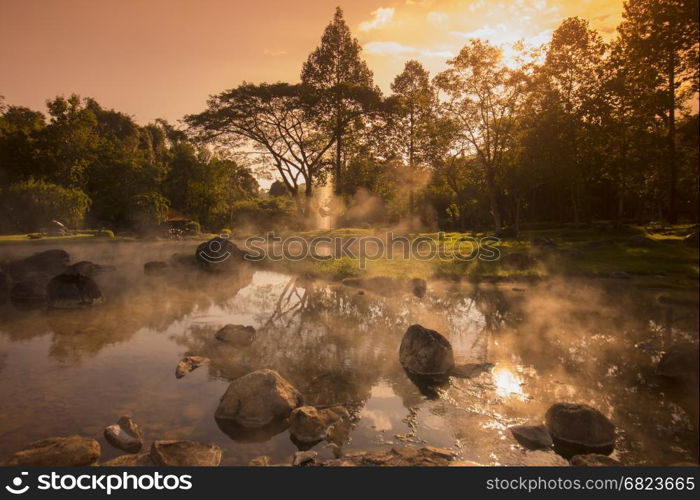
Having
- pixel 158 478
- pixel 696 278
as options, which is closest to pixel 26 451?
pixel 158 478

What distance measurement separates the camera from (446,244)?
106 ft

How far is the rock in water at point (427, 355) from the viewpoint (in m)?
9.80

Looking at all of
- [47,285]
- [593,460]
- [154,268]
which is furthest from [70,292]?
[593,460]

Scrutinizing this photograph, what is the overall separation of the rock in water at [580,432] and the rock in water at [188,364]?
7.56m

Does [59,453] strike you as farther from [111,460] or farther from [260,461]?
[260,461]

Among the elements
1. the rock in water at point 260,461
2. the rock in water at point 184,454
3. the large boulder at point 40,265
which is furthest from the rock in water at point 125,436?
the large boulder at point 40,265

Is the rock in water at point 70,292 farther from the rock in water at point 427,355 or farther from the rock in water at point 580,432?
the rock in water at point 580,432

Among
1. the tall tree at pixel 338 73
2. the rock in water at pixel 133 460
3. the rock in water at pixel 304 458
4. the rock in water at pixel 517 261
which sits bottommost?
the rock in water at pixel 304 458

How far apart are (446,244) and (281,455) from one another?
2735cm

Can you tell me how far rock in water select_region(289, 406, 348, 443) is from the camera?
688cm

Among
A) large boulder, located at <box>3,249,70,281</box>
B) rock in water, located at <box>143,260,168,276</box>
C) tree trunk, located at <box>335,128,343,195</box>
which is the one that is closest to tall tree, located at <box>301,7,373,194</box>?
tree trunk, located at <box>335,128,343,195</box>

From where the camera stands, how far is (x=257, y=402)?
7602mm

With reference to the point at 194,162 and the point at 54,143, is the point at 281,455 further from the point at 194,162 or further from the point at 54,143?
the point at 194,162

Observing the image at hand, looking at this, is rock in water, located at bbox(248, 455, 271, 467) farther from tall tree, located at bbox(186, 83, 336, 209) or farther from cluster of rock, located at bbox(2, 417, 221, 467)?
tall tree, located at bbox(186, 83, 336, 209)
